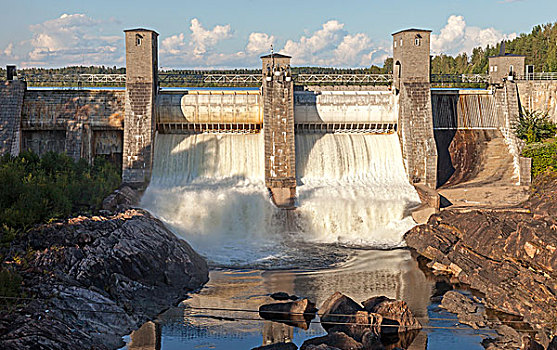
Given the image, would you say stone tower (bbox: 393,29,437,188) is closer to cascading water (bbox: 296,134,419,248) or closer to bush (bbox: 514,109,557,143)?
cascading water (bbox: 296,134,419,248)

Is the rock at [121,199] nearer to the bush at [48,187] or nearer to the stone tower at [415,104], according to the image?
the bush at [48,187]

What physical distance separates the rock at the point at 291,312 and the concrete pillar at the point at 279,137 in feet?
36.6

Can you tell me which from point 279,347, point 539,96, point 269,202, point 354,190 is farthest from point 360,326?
point 539,96

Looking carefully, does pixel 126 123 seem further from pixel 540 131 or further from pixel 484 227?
pixel 540 131

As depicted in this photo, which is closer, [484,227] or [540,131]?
[484,227]

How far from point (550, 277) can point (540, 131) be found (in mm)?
15634

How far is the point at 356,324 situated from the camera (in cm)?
2059

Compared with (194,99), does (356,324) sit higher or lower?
lower

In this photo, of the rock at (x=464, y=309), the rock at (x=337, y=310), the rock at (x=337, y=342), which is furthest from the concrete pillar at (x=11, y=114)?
the rock at (x=464, y=309)

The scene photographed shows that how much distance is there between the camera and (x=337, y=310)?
854 inches

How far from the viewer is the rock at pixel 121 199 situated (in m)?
30.0

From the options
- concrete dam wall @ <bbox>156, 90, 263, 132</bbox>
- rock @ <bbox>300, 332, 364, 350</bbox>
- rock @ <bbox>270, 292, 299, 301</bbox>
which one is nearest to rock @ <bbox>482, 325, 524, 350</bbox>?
rock @ <bbox>300, 332, 364, 350</bbox>

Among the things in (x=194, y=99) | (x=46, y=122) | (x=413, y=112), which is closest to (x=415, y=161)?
(x=413, y=112)

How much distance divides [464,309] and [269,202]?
13401 mm
